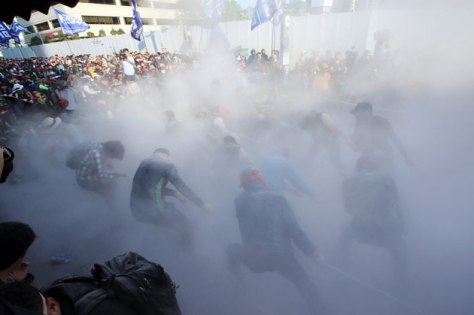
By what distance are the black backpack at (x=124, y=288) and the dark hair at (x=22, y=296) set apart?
171 millimetres

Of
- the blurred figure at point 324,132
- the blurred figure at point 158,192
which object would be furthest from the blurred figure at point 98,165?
the blurred figure at point 324,132

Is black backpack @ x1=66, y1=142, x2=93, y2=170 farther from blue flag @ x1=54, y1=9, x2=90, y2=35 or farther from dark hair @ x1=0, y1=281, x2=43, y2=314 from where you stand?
blue flag @ x1=54, y1=9, x2=90, y2=35

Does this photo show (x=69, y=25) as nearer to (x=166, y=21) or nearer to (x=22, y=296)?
(x=22, y=296)

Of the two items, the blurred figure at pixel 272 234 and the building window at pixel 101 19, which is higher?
the building window at pixel 101 19

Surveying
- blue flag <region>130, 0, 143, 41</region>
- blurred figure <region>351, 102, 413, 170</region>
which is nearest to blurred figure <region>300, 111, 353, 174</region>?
blurred figure <region>351, 102, 413, 170</region>

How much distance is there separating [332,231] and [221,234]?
1.58 meters

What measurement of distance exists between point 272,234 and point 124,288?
1.35m

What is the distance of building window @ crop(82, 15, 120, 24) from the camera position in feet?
125

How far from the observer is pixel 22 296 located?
938 mm

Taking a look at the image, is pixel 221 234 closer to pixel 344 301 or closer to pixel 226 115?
pixel 344 301

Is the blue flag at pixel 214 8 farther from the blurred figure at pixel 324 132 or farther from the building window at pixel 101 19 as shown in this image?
the building window at pixel 101 19

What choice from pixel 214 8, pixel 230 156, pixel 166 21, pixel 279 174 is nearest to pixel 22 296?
pixel 279 174

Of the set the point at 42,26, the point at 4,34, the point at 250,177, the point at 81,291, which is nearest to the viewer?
the point at 81,291

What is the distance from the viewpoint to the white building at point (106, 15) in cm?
3778
